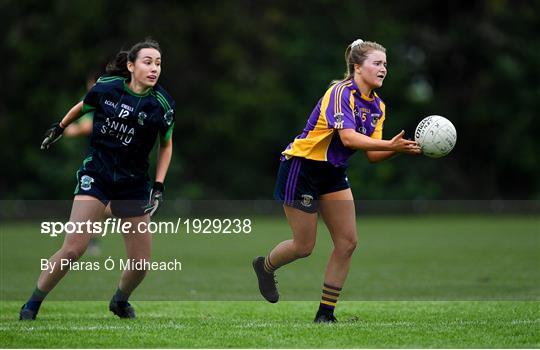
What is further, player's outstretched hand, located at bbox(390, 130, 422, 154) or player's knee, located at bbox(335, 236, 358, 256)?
player's knee, located at bbox(335, 236, 358, 256)

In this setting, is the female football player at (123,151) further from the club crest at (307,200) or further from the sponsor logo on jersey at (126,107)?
the club crest at (307,200)

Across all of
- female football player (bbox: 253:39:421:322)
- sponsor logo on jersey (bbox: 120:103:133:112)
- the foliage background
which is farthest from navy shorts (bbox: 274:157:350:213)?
the foliage background

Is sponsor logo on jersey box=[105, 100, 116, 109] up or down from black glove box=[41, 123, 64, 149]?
up

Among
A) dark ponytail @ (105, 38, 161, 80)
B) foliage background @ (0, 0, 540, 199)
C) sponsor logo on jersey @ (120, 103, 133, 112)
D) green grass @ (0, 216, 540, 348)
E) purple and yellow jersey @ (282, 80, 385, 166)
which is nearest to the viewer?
green grass @ (0, 216, 540, 348)

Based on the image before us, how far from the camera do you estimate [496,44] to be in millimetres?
36719

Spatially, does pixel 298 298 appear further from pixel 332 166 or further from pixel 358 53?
pixel 358 53

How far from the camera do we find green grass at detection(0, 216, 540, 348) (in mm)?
6898

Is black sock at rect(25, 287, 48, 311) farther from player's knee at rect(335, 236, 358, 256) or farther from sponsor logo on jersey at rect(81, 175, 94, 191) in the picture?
player's knee at rect(335, 236, 358, 256)

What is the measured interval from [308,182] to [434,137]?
3.49ft

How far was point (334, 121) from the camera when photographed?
7.45 metres

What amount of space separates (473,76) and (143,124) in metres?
31.4

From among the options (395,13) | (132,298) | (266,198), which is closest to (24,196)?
(266,198)

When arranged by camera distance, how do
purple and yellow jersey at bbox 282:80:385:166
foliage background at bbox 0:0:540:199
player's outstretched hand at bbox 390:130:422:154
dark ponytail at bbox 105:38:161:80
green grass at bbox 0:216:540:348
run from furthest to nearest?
foliage background at bbox 0:0:540:199
dark ponytail at bbox 105:38:161:80
purple and yellow jersey at bbox 282:80:385:166
player's outstretched hand at bbox 390:130:422:154
green grass at bbox 0:216:540:348

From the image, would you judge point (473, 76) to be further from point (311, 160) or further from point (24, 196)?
point (311, 160)
